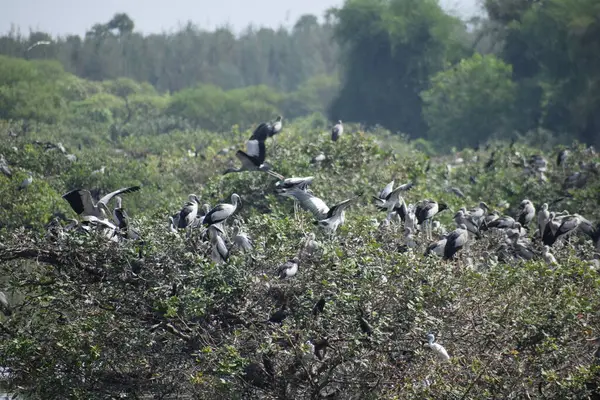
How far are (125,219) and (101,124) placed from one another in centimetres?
2873

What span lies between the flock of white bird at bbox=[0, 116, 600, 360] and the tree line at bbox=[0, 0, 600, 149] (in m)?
21.6

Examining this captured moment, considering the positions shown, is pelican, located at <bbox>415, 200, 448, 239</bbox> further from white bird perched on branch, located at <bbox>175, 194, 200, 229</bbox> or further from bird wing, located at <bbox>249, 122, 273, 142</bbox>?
bird wing, located at <bbox>249, 122, 273, 142</bbox>

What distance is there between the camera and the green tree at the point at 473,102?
39.2m

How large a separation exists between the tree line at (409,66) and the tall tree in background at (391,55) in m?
0.05

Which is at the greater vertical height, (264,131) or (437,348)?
(264,131)

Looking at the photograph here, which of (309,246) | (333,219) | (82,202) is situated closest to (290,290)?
(309,246)

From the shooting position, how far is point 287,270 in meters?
Result: 8.38

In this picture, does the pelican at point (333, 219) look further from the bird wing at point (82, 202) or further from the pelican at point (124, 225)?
the bird wing at point (82, 202)

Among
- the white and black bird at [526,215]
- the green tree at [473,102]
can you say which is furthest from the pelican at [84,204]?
the green tree at [473,102]

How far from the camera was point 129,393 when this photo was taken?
865 cm

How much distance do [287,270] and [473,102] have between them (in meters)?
31.9

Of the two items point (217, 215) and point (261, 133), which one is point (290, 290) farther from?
point (261, 133)

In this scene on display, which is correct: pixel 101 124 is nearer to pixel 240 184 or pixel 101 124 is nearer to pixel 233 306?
pixel 240 184

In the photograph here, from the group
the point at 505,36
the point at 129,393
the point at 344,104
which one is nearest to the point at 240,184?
the point at 129,393
